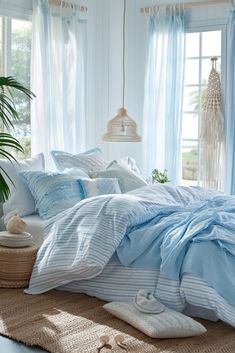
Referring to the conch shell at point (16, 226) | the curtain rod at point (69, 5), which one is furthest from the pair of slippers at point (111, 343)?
the curtain rod at point (69, 5)

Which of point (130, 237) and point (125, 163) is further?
point (125, 163)

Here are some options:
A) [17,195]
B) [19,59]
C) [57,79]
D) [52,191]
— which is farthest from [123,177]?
[19,59]

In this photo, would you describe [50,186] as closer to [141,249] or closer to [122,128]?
[141,249]

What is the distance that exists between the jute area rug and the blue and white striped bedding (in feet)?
0.48

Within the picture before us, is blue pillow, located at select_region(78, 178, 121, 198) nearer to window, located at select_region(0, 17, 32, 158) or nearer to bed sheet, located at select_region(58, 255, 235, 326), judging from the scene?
bed sheet, located at select_region(58, 255, 235, 326)

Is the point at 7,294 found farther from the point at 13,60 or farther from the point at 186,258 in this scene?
the point at 13,60

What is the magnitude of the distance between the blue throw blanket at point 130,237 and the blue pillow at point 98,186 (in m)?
0.49

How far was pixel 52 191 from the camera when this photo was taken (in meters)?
5.28

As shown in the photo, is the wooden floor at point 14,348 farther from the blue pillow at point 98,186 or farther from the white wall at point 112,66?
the white wall at point 112,66

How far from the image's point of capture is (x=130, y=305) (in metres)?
4.05

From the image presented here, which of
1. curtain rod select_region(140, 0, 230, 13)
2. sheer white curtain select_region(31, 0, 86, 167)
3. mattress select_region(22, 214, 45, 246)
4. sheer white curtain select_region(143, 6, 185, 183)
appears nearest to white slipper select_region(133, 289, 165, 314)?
mattress select_region(22, 214, 45, 246)

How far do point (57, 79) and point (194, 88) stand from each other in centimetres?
148

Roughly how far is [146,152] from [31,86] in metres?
1.54

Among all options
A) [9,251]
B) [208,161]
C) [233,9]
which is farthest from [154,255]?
[233,9]
